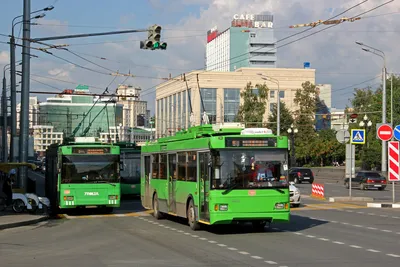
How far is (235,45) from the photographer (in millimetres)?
192375

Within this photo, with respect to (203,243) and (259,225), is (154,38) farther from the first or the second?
(203,243)

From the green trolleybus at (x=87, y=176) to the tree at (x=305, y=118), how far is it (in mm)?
61426

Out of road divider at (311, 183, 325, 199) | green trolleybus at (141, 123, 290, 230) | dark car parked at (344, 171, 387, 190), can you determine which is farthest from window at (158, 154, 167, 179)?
dark car parked at (344, 171, 387, 190)

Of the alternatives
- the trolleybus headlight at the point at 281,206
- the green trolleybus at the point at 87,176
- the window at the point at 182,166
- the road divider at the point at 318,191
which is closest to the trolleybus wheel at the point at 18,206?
the green trolleybus at the point at 87,176

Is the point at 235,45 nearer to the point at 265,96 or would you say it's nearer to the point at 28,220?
the point at 265,96

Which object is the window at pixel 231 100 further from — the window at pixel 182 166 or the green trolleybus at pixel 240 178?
the green trolleybus at pixel 240 178

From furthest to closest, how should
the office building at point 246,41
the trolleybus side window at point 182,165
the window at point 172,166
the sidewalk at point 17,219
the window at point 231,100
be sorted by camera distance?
the office building at point 246,41 → the window at point 231,100 → the window at point 172,166 → the sidewalk at point 17,219 → the trolleybus side window at point 182,165

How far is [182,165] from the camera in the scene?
20.5 metres

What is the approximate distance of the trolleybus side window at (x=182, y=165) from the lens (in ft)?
66.4

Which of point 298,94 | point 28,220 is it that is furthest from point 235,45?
point 28,220

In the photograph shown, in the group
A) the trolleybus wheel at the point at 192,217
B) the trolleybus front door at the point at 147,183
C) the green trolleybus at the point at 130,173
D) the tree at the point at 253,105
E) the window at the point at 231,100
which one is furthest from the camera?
the window at the point at 231,100

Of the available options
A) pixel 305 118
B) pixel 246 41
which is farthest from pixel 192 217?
pixel 246 41

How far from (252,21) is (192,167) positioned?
177282mm

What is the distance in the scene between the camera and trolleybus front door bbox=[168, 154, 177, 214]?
2127 cm
